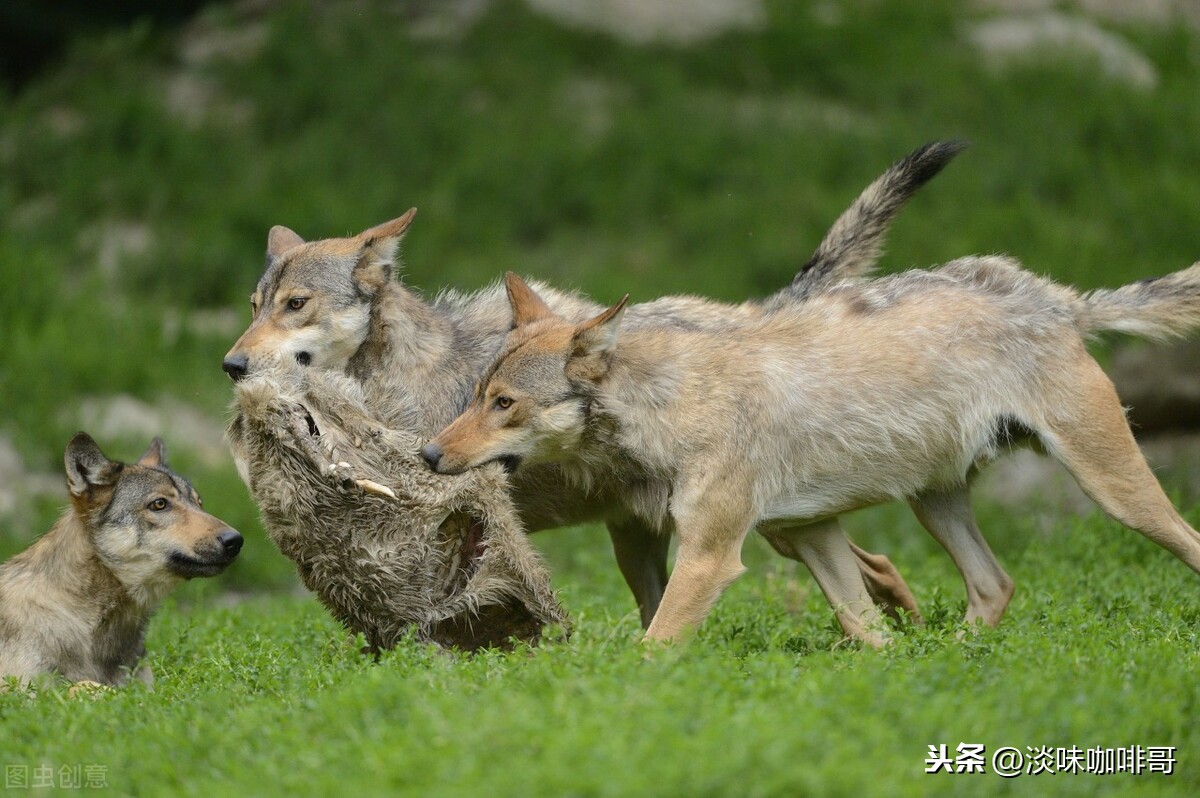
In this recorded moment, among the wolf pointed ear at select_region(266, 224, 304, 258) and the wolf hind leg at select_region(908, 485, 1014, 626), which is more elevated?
the wolf pointed ear at select_region(266, 224, 304, 258)

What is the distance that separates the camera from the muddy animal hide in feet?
23.0

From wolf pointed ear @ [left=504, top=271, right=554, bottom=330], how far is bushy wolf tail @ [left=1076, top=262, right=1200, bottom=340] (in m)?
3.08

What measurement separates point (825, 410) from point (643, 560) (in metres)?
1.56

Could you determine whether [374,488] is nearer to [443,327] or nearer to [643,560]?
[443,327]

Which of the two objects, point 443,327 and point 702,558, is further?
point 443,327

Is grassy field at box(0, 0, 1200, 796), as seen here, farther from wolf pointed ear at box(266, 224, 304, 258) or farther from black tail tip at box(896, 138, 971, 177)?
black tail tip at box(896, 138, 971, 177)

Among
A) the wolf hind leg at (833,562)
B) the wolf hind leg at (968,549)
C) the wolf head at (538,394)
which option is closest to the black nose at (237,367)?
the wolf head at (538,394)

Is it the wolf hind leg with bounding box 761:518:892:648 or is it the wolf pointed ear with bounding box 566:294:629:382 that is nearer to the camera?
the wolf pointed ear with bounding box 566:294:629:382

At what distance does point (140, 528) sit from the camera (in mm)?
8180

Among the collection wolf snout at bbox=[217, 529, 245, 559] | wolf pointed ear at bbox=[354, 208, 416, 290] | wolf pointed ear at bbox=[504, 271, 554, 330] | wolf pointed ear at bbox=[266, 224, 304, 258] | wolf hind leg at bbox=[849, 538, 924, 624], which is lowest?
wolf hind leg at bbox=[849, 538, 924, 624]

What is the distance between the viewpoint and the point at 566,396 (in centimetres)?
753

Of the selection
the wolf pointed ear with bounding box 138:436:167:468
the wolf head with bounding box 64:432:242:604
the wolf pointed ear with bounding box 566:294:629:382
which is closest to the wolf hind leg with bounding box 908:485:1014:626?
the wolf pointed ear with bounding box 566:294:629:382

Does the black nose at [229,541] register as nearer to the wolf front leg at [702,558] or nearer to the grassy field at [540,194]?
the grassy field at [540,194]

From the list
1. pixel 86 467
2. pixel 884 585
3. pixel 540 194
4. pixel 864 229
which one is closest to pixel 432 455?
pixel 86 467
